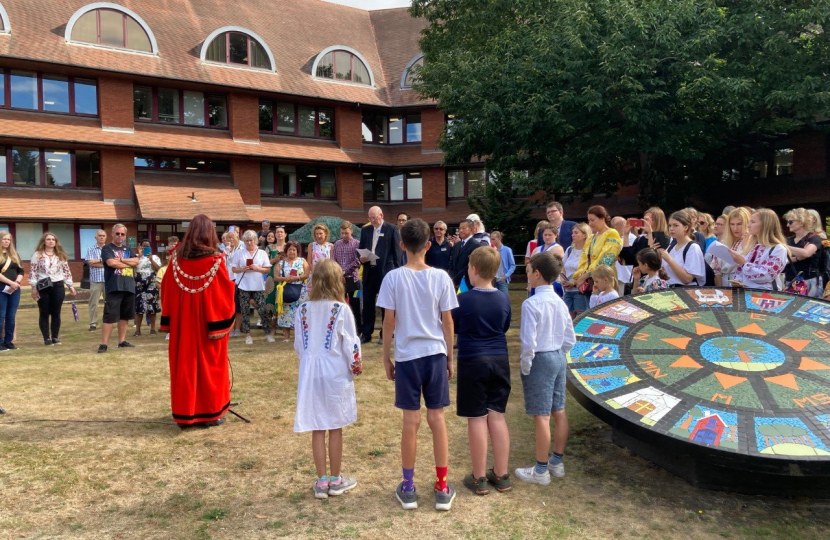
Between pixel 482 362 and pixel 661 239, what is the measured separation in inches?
141

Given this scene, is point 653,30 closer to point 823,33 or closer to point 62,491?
point 823,33

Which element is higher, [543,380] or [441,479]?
[543,380]

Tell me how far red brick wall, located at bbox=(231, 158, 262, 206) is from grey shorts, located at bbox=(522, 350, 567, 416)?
79.1 feet

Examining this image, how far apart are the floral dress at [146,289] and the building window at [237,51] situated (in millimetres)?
18642

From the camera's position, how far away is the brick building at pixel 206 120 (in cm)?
2281

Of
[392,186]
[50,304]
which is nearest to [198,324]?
[50,304]

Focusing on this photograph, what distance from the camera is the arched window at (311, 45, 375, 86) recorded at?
1139 inches

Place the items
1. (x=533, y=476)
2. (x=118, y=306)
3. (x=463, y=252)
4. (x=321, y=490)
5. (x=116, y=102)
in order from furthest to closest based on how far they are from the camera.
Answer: (x=116, y=102), (x=118, y=306), (x=463, y=252), (x=533, y=476), (x=321, y=490)

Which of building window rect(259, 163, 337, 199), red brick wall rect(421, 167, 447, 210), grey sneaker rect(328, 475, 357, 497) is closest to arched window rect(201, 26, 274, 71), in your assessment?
building window rect(259, 163, 337, 199)

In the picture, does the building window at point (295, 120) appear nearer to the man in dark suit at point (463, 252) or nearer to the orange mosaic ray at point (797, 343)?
the man in dark suit at point (463, 252)

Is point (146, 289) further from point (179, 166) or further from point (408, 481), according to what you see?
point (179, 166)

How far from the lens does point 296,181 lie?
2861 centimetres

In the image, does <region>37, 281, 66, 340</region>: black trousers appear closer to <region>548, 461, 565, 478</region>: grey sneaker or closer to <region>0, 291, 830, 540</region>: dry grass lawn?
<region>0, 291, 830, 540</region>: dry grass lawn

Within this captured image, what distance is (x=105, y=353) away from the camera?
8.64 m
